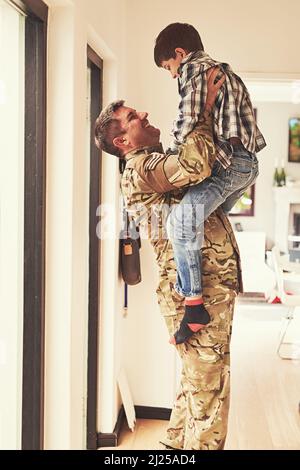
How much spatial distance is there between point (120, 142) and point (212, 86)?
0.90ft

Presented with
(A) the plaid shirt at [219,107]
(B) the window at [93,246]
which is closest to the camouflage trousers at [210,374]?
(A) the plaid shirt at [219,107]

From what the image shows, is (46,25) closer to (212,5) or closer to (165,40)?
(165,40)

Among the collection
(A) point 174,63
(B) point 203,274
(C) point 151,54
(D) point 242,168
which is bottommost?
(B) point 203,274

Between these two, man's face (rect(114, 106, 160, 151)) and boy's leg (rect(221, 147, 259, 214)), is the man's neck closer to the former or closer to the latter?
man's face (rect(114, 106, 160, 151))

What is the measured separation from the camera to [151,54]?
8.63 ft

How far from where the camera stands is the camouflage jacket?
133cm

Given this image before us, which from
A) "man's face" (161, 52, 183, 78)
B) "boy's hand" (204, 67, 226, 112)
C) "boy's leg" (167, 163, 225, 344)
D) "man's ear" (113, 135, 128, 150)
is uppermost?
"man's face" (161, 52, 183, 78)

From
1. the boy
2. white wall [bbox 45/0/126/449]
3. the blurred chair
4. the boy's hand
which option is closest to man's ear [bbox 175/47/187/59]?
the boy

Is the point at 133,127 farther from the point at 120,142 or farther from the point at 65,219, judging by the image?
the point at 65,219

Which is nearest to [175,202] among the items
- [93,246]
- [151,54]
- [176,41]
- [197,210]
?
[197,210]

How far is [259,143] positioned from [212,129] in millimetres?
190

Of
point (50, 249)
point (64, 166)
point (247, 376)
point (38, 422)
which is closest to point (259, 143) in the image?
point (64, 166)

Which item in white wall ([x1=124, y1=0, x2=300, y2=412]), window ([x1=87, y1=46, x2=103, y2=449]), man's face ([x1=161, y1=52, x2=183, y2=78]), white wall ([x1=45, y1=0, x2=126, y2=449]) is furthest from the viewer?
white wall ([x1=124, y1=0, x2=300, y2=412])

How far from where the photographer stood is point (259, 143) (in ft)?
4.91
